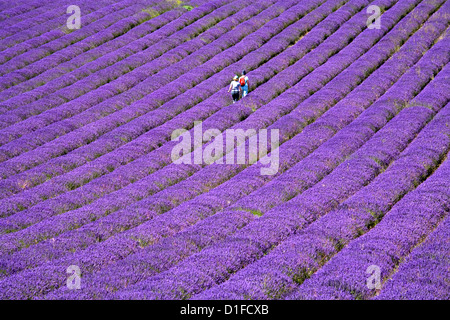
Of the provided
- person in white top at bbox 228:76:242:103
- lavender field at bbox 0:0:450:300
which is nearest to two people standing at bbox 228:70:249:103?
person in white top at bbox 228:76:242:103

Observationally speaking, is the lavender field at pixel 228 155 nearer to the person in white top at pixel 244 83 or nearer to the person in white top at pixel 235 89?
the person in white top at pixel 235 89

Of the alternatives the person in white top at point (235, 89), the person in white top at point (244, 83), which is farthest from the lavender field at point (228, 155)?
the person in white top at point (244, 83)

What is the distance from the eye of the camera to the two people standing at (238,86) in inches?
Answer: 581

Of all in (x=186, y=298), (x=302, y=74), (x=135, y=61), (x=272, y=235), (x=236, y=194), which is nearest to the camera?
(x=186, y=298)

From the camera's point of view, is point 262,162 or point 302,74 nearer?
point 262,162

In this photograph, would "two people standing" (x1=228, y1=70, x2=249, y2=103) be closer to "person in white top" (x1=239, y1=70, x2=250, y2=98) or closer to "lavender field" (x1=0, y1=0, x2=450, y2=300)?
"person in white top" (x1=239, y1=70, x2=250, y2=98)

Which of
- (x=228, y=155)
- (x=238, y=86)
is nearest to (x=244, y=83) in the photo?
(x=238, y=86)

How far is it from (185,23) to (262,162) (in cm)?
1474

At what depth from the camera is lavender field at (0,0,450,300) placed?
5906 mm

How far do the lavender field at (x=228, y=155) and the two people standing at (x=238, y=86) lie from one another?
0.80ft

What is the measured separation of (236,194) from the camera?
9039 mm

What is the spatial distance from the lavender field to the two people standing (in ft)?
0.80
